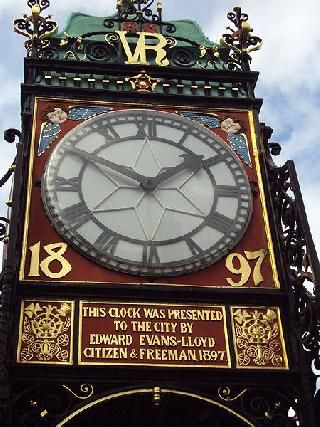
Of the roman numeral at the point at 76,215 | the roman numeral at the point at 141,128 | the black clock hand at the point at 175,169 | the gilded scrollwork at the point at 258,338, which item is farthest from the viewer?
the roman numeral at the point at 141,128

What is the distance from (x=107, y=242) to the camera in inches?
285

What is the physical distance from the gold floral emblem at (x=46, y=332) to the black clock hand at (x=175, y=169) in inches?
56.7

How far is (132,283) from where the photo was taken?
6.92 metres

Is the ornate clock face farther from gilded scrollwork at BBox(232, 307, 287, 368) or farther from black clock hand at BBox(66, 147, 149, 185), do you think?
gilded scrollwork at BBox(232, 307, 287, 368)

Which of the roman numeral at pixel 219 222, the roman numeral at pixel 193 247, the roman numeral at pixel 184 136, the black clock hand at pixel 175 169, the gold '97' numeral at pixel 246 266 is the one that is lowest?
the gold '97' numeral at pixel 246 266

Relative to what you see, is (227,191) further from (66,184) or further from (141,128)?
(66,184)

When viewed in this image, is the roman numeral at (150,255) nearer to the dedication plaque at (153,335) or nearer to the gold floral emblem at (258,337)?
the dedication plaque at (153,335)

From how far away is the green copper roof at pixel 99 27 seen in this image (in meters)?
9.68

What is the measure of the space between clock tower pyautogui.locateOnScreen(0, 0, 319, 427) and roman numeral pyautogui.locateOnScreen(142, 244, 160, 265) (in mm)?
15

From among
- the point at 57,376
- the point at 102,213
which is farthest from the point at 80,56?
the point at 57,376

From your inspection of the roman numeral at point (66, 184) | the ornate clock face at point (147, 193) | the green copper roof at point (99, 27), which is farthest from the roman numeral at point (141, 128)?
the green copper roof at point (99, 27)

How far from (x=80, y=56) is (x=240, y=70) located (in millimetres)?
1542

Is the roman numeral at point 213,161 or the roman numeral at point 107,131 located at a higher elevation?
the roman numeral at point 107,131

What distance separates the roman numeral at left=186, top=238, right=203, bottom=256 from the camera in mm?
7266
